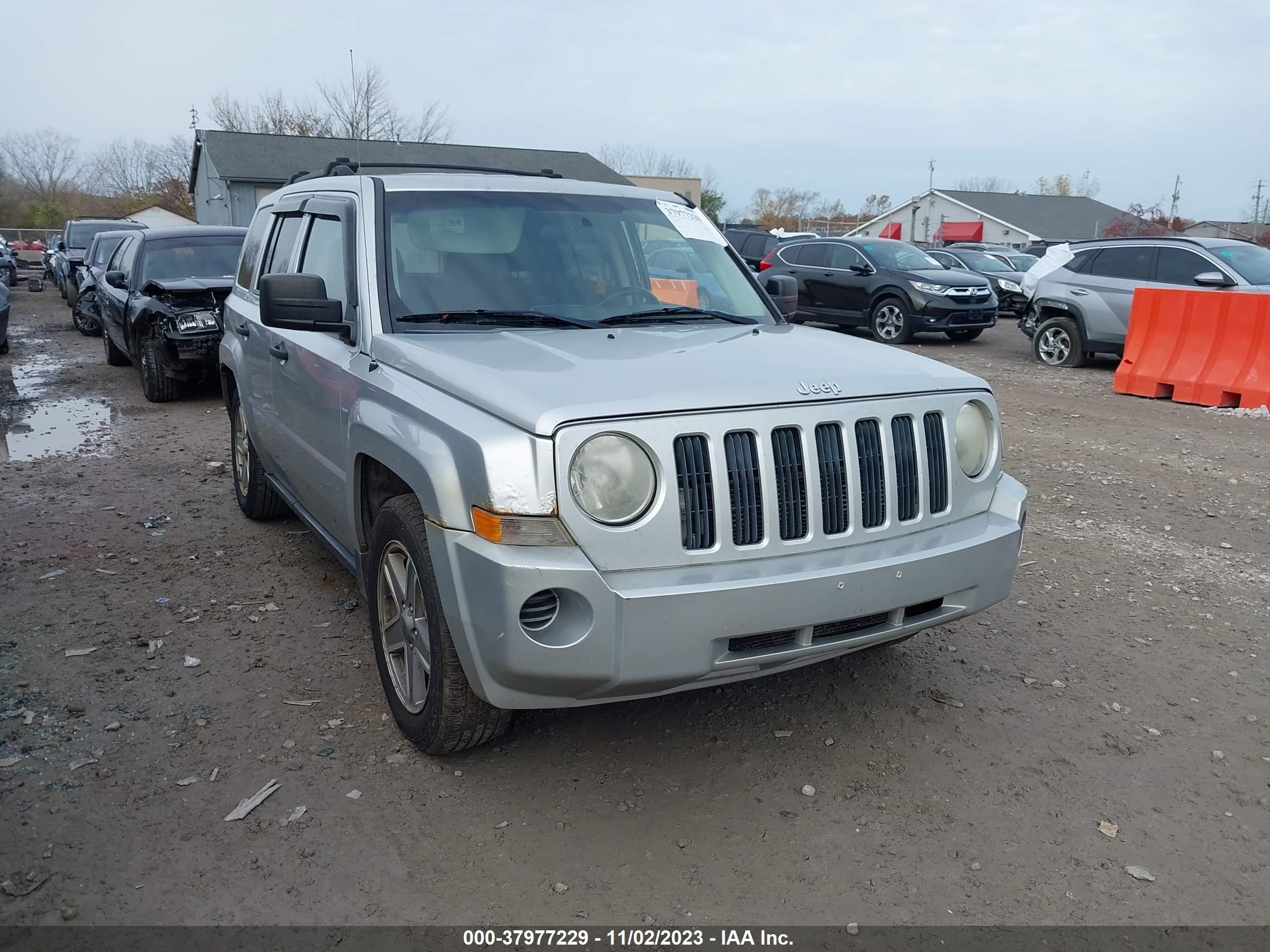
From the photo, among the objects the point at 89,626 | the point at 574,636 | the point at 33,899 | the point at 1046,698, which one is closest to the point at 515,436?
the point at 574,636

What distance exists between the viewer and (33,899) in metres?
2.78

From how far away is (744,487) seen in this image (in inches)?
117

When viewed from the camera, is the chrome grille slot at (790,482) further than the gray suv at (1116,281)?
No

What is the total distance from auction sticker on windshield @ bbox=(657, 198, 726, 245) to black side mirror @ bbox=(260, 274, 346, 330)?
1696 mm

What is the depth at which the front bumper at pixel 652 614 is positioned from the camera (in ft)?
9.17

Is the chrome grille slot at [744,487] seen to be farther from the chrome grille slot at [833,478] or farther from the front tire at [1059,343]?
the front tire at [1059,343]

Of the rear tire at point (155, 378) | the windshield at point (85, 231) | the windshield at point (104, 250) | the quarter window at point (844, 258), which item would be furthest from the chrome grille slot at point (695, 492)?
the windshield at point (85, 231)

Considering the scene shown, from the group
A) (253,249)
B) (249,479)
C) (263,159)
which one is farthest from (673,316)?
(263,159)

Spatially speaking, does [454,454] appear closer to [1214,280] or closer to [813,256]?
[1214,280]

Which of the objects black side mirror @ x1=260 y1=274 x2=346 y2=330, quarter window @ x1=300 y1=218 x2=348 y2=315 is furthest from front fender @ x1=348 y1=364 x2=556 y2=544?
quarter window @ x1=300 y1=218 x2=348 y2=315

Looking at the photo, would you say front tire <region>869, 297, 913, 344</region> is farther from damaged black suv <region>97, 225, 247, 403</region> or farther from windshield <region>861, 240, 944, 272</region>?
damaged black suv <region>97, 225, 247, 403</region>

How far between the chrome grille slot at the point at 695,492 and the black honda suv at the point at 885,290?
13004mm

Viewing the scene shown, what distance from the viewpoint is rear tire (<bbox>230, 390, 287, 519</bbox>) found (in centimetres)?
596

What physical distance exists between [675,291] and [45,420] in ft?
26.1
